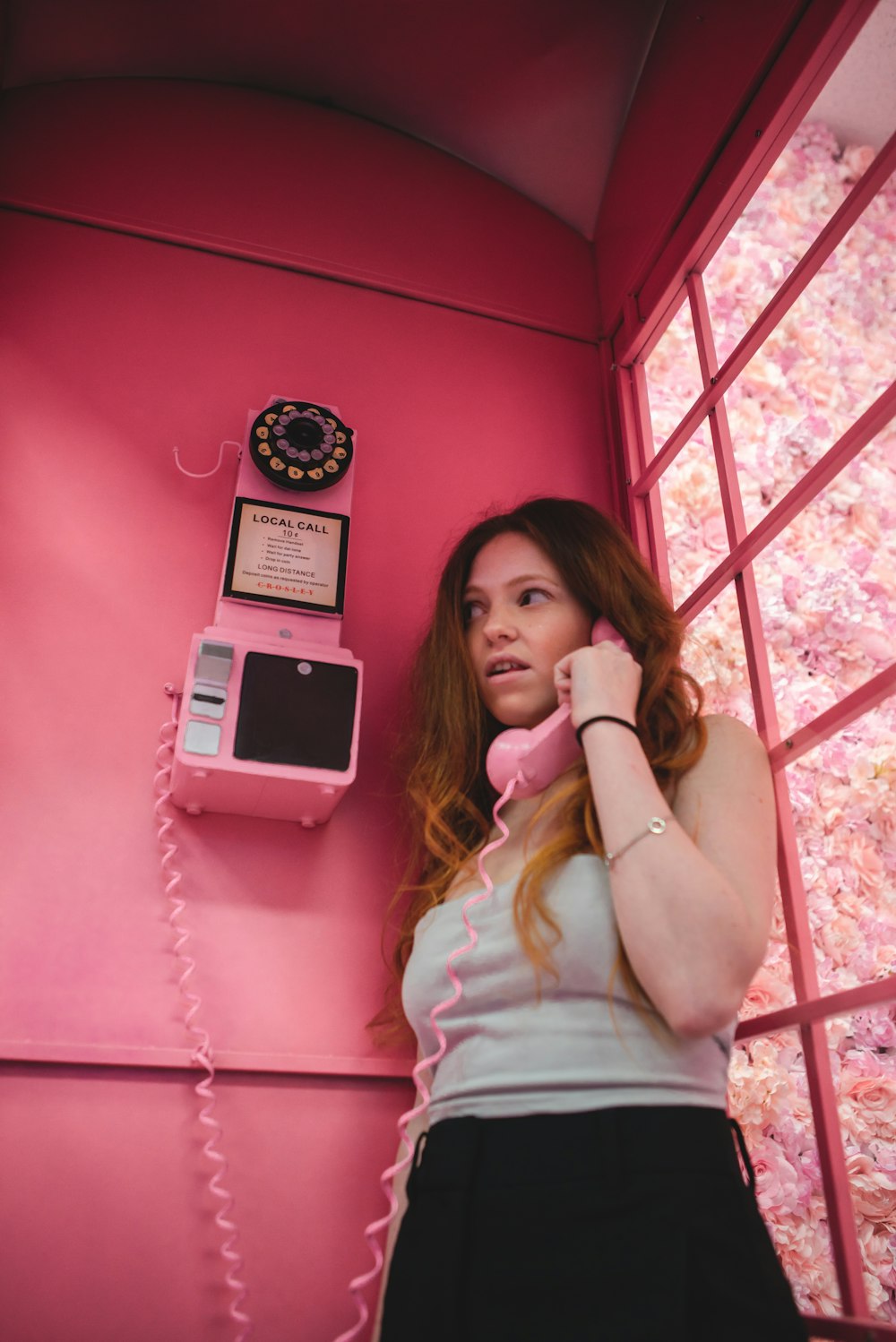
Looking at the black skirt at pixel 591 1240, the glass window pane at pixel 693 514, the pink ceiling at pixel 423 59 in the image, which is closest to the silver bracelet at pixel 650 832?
the black skirt at pixel 591 1240

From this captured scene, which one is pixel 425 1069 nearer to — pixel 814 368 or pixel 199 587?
pixel 199 587

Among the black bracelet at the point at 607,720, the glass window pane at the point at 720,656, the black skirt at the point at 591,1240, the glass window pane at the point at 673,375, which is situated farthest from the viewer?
the glass window pane at the point at 673,375

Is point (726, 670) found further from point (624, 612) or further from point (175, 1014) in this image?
point (175, 1014)

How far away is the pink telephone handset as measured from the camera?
136 centimetres

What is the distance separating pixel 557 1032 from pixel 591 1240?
217 mm

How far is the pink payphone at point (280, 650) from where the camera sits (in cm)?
145

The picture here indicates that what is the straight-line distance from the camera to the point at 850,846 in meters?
1.59

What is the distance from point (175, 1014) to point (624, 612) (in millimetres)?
845

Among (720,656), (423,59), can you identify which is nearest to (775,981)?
(720,656)

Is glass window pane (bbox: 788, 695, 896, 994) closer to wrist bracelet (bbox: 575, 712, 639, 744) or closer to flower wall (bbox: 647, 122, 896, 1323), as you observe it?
flower wall (bbox: 647, 122, 896, 1323)

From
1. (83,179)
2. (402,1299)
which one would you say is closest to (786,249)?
(83,179)

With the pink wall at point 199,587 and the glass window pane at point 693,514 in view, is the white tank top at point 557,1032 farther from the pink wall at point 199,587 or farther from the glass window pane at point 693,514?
the glass window pane at point 693,514

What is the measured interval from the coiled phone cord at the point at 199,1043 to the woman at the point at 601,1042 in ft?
0.67

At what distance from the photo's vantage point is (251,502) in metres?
1.67
